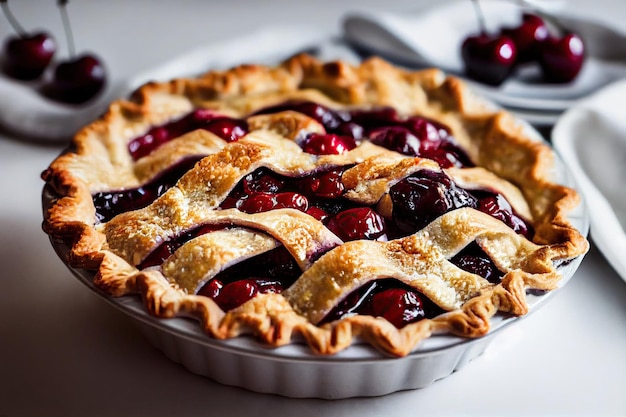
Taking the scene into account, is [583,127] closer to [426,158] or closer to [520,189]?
[520,189]

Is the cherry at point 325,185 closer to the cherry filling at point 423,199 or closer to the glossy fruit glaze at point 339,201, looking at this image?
the glossy fruit glaze at point 339,201

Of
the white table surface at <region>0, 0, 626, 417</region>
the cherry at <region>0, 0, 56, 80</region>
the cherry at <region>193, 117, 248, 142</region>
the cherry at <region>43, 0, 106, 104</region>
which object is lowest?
the white table surface at <region>0, 0, 626, 417</region>

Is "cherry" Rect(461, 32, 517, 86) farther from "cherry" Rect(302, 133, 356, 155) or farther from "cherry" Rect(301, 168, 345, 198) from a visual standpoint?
"cherry" Rect(301, 168, 345, 198)

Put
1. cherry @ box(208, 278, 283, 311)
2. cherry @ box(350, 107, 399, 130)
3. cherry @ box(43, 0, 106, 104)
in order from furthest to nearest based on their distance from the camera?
cherry @ box(43, 0, 106, 104)
cherry @ box(350, 107, 399, 130)
cherry @ box(208, 278, 283, 311)

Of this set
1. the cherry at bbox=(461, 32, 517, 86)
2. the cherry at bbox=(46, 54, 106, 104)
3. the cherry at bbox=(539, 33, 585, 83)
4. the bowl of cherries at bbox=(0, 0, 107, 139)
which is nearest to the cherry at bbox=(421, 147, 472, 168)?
the cherry at bbox=(461, 32, 517, 86)

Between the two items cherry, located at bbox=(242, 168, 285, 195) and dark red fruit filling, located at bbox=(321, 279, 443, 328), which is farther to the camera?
cherry, located at bbox=(242, 168, 285, 195)

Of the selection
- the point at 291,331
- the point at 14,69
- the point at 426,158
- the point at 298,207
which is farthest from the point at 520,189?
the point at 14,69
